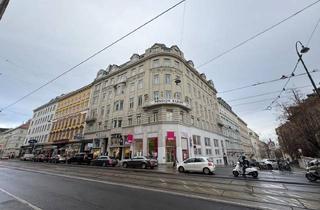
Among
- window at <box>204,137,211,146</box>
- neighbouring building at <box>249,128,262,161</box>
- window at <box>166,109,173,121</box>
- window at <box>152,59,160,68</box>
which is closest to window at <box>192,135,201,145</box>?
window at <box>204,137,211,146</box>

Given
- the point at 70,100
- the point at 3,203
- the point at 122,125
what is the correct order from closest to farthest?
the point at 3,203 → the point at 122,125 → the point at 70,100

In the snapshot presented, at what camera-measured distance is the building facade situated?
5445cm

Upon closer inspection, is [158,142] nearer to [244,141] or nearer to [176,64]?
[176,64]

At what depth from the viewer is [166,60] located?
112 ft

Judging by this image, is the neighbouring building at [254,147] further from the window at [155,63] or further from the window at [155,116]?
the window at [155,116]

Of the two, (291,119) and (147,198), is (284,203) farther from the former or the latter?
(291,119)

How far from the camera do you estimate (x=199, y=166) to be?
16.2m

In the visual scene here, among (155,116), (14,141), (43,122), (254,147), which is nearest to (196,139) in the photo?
(155,116)

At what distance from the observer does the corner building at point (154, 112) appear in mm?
28578

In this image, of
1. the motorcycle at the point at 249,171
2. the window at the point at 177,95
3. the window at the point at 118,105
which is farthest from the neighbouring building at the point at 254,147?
the motorcycle at the point at 249,171

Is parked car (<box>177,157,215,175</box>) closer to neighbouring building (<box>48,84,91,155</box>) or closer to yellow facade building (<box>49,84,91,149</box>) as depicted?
neighbouring building (<box>48,84,91,155</box>)

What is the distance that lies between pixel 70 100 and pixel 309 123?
5659 cm

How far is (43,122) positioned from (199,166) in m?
61.6

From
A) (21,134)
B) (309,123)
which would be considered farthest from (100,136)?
(21,134)
